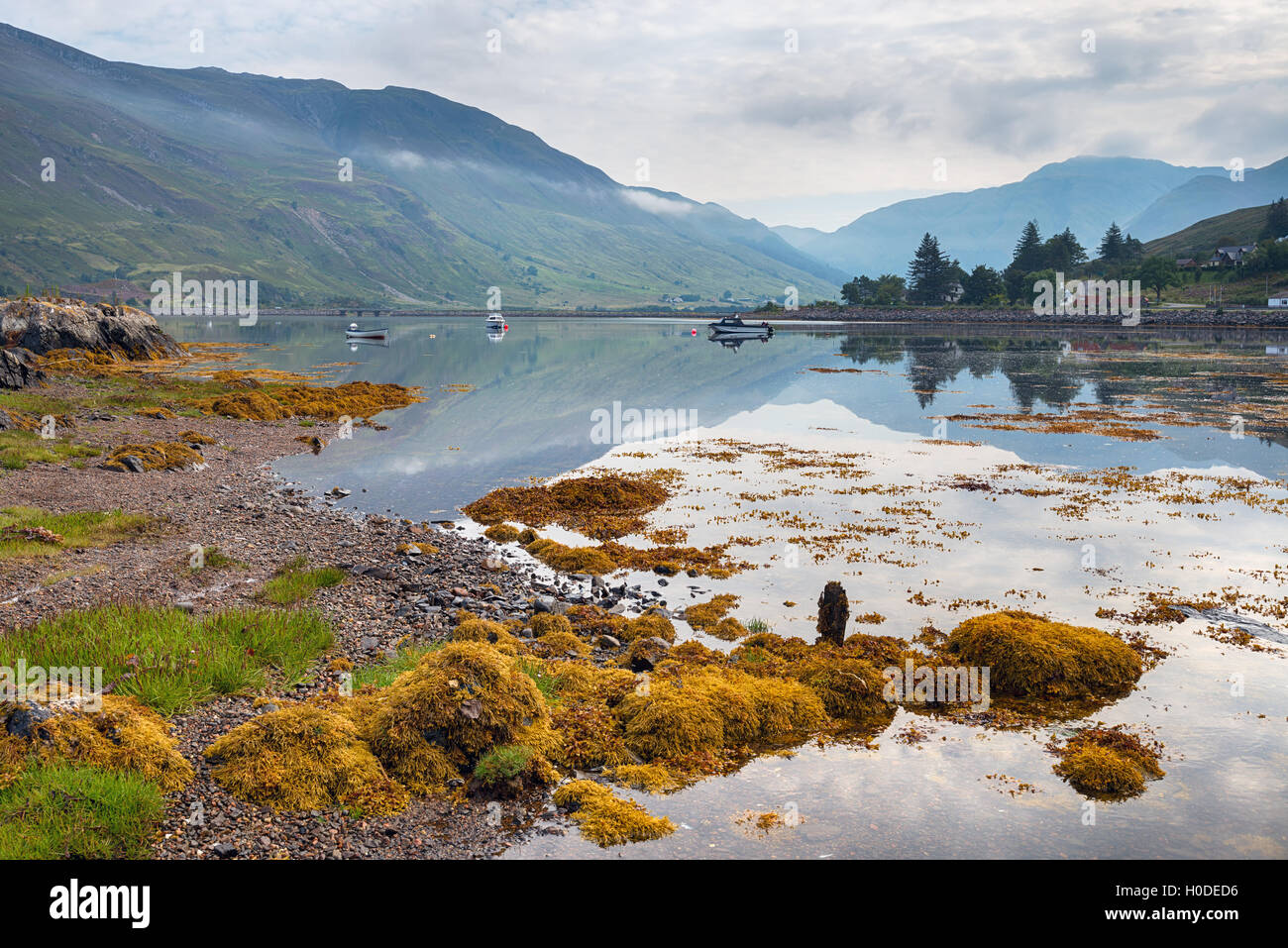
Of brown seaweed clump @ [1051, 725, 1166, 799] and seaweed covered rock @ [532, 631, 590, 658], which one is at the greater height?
seaweed covered rock @ [532, 631, 590, 658]

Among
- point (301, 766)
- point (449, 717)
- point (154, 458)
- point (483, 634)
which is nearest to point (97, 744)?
point (301, 766)

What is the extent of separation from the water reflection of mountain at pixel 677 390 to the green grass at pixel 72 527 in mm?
8504

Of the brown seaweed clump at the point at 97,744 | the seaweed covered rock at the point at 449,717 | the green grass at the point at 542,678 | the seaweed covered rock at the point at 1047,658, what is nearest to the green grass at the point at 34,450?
the brown seaweed clump at the point at 97,744

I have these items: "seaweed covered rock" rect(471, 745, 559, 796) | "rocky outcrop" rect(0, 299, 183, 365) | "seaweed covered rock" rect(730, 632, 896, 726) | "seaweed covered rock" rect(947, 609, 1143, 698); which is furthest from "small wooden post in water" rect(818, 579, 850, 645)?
"rocky outcrop" rect(0, 299, 183, 365)

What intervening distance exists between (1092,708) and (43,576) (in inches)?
877

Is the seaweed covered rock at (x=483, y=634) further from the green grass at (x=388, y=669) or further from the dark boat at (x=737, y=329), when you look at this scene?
the dark boat at (x=737, y=329)

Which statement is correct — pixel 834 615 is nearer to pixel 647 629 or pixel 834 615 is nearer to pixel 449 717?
pixel 647 629

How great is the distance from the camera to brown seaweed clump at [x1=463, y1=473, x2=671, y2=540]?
27.3 metres

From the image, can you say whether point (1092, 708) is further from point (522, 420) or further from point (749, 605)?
point (522, 420)

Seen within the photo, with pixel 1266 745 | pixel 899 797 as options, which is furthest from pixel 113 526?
pixel 1266 745

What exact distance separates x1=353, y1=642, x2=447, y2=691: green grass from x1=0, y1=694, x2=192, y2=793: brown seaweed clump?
334cm

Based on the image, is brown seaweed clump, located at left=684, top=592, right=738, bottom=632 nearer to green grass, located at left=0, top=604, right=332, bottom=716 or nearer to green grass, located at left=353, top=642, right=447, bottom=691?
green grass, located at left=353, top=642, right=447, bottom=691

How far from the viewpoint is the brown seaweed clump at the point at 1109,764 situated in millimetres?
11492

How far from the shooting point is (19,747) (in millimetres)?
9578
